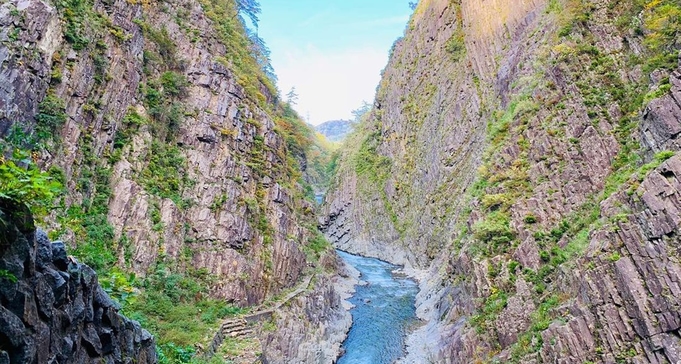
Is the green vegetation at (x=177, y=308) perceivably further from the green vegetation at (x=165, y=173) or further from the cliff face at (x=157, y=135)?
the green vegetation at (x=165, y=173)

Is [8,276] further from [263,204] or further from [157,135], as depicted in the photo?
[263,204]

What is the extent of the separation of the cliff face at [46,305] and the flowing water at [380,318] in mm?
21669

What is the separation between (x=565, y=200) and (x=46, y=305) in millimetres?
22467

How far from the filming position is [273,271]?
27656 mm

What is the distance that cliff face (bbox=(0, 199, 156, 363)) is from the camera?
4570 mm

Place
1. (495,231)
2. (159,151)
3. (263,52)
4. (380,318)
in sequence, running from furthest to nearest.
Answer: (263,52), (380,318), (159,151), (495,231)

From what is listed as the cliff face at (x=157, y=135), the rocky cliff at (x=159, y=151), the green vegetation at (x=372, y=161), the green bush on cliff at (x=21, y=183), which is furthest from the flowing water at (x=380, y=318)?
the green bush on cliff at (x=21, y=183)

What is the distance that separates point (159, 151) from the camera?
25375 mm

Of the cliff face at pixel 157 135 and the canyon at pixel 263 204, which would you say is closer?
the canyon at pixel 263 204

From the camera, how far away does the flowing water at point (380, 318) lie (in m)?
27.2

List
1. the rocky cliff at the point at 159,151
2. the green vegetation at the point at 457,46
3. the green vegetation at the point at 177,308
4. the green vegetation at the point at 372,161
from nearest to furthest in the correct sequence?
the rocky cliff at the point at 159,151 < the green vegetation at the point at 177,308 < the green vegetation at the point at 457,46 < the green vegetation at the point at 372,161

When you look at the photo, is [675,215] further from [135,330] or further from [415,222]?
[415,222]

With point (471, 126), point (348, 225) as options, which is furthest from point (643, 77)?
point (348, 225)

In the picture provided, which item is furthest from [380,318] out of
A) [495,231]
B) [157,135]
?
[157,135]
